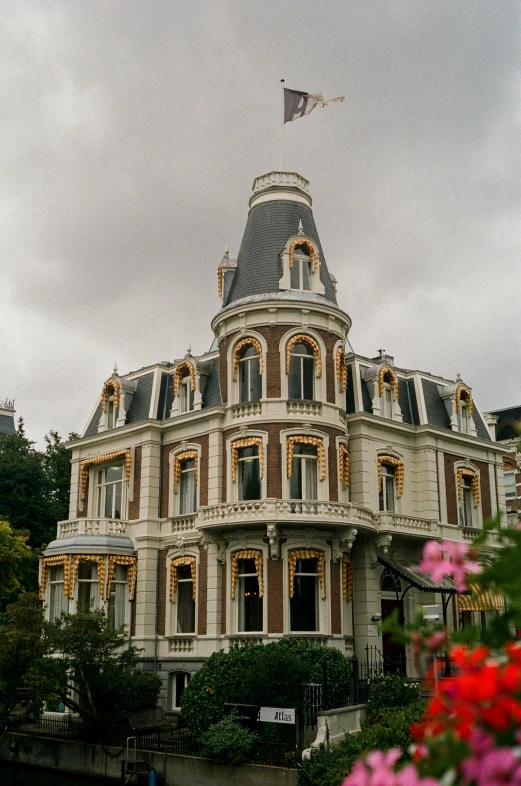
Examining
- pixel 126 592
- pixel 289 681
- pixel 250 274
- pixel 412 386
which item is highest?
pixel 250 274

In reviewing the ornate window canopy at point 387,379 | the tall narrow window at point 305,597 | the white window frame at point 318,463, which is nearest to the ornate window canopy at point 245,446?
the white window frame at point 318,463

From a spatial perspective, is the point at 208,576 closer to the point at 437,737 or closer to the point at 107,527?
the point at 107,527

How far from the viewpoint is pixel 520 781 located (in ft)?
10.2

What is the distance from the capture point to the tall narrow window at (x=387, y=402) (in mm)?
34719

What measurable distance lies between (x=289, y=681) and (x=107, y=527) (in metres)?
12.0

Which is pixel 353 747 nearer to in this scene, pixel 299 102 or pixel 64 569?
pixel 64 569

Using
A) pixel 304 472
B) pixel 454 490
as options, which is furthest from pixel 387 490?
pixel 304 472

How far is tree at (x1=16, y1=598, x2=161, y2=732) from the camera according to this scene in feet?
81.6

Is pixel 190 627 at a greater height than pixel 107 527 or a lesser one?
lesser

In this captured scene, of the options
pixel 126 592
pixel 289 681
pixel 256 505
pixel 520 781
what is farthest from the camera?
pixel 126 592

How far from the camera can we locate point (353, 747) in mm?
19656

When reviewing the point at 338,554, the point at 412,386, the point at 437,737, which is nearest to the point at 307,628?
the point at 338,554

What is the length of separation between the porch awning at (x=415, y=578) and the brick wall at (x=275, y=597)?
16.0 ft

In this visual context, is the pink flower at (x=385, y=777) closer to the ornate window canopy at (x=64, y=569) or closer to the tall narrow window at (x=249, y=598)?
the tall narrow window at (x=249, y=598)
